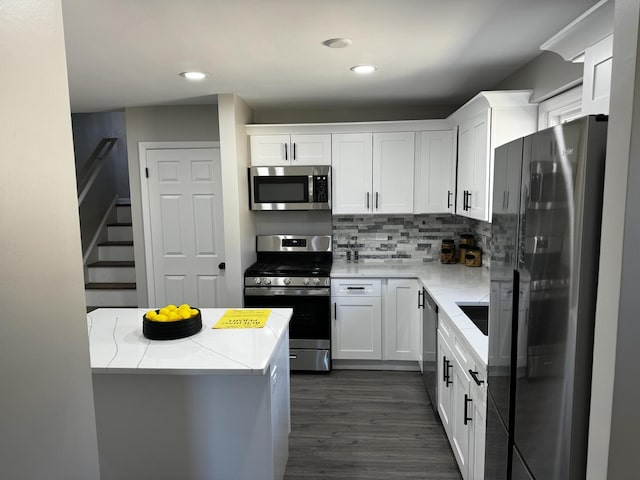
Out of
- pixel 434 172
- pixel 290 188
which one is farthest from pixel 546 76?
pixel 290 188

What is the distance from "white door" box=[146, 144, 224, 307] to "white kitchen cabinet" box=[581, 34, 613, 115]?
3156mm

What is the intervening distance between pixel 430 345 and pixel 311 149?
76.9 inches

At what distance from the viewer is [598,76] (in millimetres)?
1328

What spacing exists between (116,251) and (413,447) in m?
3.82

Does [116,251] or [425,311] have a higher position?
[116,251]

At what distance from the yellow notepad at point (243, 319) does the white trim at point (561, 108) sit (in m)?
2.01

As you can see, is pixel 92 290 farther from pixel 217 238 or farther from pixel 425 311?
pixel 425 311

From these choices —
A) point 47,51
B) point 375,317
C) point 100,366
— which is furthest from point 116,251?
point 47,51

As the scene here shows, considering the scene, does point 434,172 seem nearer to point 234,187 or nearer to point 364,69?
point 364,69

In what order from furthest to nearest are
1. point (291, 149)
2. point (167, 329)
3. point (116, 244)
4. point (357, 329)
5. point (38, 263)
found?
point (116, 244) → point (291, 149) → point (357, 329) → point (167, 329) → point (38, 263)

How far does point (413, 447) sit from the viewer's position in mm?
2625

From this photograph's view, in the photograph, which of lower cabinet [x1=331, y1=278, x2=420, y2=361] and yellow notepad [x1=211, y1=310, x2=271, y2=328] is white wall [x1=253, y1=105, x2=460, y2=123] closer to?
lower cabinet [x1=331, y1=278, x2=420, y2=361]

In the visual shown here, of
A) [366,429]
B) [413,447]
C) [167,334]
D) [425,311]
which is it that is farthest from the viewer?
[425,311]

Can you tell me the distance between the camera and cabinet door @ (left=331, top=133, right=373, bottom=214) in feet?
12.4
